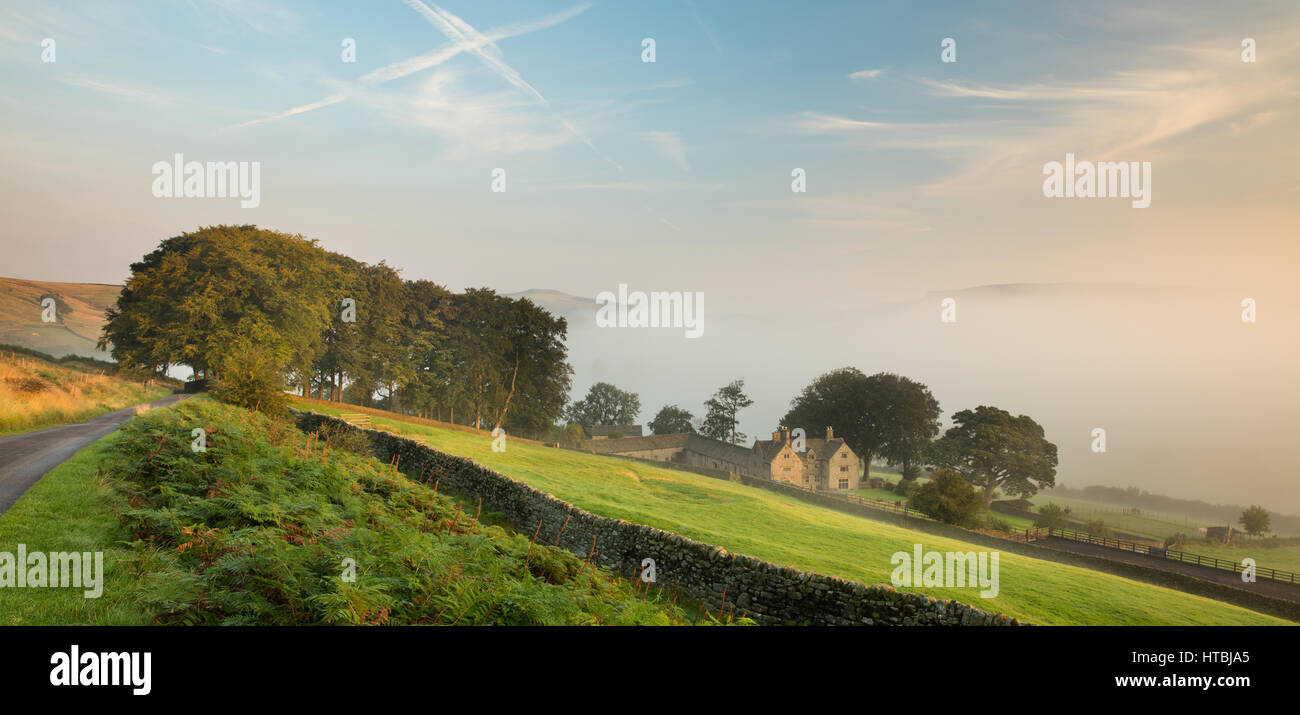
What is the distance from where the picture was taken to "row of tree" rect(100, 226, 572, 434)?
36500mm

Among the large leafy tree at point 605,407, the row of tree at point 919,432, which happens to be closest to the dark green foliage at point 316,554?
the row of tree at point 919,432

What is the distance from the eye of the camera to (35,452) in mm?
14062

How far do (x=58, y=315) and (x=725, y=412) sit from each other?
72.7m

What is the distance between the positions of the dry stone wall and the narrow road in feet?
35.2

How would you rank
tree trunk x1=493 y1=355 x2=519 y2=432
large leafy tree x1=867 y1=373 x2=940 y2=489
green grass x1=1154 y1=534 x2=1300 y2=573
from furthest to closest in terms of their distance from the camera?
large leafy tree x1=867 y1=373 x2=940 y2=489, tree trunk x1=493 y1=355 x2=519 y2=432, green grass x1=1154 y1=534 x2=1300 y2=573

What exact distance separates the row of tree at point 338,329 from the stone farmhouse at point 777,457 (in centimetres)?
1364

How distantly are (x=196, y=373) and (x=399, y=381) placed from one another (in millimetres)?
14005

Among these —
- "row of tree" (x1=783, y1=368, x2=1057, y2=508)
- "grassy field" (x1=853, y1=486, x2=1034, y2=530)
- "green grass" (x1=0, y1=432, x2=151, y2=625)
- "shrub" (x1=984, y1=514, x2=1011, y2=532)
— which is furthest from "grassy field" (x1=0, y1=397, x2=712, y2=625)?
"row of tree" (x1=783, y1=368, x2=1057, y2=508)

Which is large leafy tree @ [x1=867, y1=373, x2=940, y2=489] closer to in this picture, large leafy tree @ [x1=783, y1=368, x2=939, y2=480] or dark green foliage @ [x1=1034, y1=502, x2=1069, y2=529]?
large leafy tree @ [x1=783, y1=368, x2=939, y2=480]

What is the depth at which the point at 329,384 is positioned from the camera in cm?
4975
